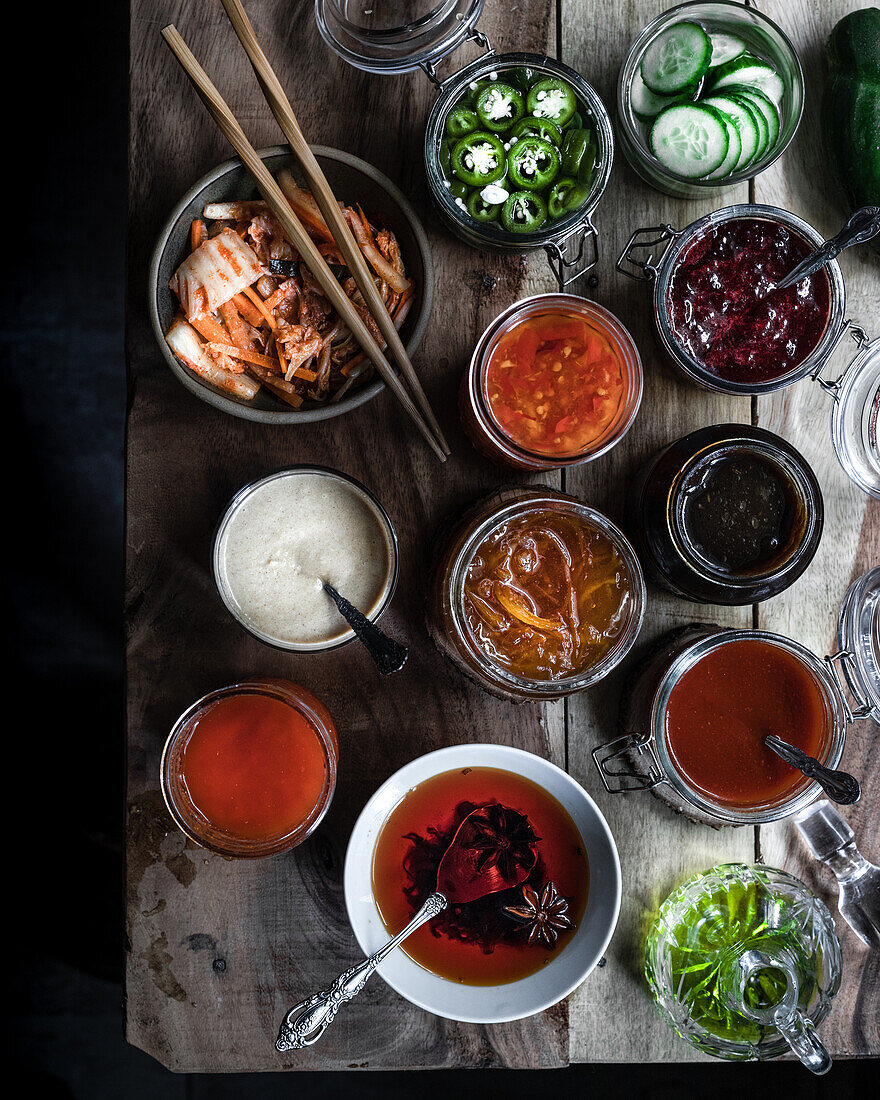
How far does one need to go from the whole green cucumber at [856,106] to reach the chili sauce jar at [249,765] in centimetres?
138

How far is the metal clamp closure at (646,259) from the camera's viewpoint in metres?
1.63

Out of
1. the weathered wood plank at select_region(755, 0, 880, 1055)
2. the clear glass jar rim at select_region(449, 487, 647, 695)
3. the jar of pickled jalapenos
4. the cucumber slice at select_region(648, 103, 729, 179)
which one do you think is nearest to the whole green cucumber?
Answer: the weathered wood plank at select_region(755, 0, 880, 1055)

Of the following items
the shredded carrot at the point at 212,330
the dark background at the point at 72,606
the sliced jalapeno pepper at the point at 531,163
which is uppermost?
the sliced jalapeno pepper at the point at 531,163

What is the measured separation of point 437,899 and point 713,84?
5.09 ft

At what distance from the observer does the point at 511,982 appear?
1.55 m

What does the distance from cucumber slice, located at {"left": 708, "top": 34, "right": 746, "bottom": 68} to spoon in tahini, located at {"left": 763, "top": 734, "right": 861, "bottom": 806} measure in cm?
124

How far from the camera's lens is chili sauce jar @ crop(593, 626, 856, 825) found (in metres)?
1.53

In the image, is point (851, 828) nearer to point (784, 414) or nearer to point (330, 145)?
point (784, 414)

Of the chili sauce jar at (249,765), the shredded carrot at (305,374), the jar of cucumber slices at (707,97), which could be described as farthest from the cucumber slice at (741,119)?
the chili sauce jar at (249,765)

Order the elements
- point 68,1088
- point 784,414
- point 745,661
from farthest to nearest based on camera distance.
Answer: point 68,1088
point 784,414
point 745,661

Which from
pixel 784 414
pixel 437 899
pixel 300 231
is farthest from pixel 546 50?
pixel 437 899

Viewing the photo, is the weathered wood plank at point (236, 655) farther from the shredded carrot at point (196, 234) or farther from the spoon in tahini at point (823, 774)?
the spoon in tahini at point (823, 774)

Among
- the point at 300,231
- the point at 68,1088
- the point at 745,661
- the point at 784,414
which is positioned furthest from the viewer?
the point at 68,1088

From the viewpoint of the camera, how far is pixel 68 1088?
240 centimetres
